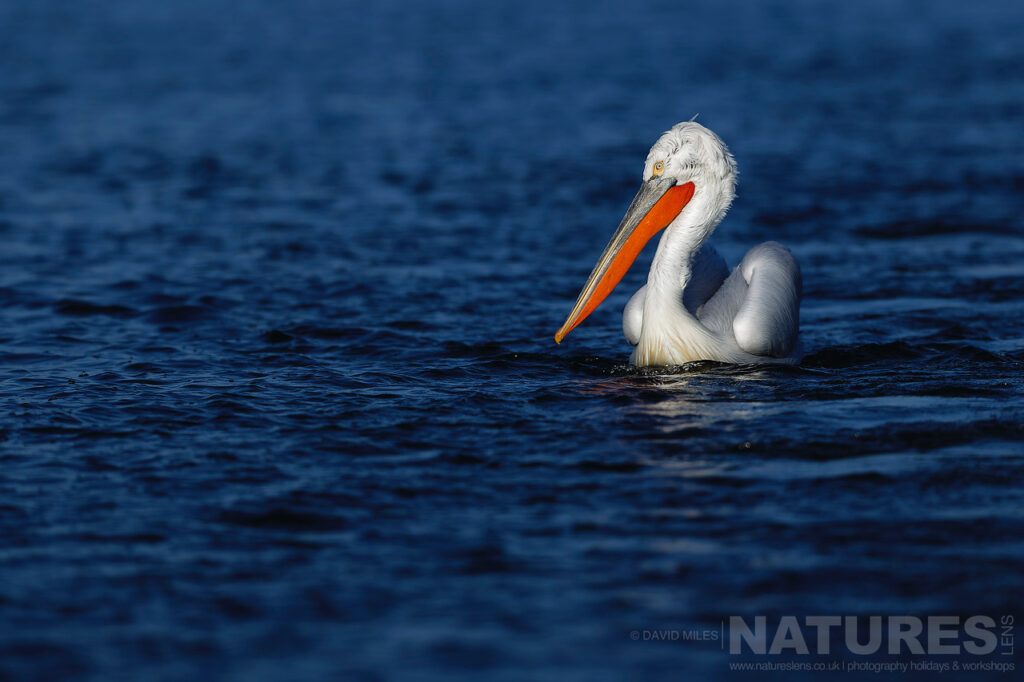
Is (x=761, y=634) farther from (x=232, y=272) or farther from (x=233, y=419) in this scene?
(x=232, y=272)

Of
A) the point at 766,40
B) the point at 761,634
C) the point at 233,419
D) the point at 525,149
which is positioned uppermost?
the point at 766,40

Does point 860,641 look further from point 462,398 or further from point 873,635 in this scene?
point 462,398

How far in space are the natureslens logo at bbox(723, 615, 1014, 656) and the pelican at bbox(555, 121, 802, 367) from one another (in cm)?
282

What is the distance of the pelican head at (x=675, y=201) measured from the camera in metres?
7.12

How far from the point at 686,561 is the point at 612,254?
289cm

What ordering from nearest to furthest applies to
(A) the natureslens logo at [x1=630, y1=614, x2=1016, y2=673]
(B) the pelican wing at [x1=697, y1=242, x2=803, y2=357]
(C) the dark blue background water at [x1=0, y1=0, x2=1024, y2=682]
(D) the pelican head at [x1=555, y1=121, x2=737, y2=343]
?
(A) the natureslens logo at [x1=630, y1=614, x2=1016, y2=673], (C) the dark blue background water at [x1=0, y1=0, x2=1024, y2=682], (B) the pelican wing at [x1=697, y1=242, x2=803, y2=357], (D) the pelican head at [x1=555, y1=121, x2=737, y2=343]

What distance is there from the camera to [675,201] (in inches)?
285

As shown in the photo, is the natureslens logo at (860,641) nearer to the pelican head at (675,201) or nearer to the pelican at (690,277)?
the pelican at (690,277)

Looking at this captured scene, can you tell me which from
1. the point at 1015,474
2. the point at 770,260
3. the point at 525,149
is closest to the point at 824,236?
the point at 770,260

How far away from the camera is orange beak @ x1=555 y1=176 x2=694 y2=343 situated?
7195 millimetres

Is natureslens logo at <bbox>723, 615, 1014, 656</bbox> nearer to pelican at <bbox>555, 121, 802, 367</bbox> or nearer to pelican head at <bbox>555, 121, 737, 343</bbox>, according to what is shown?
pelican at <bbox>555, 121, 802, 367</bbox>

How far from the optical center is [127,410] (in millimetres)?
6387

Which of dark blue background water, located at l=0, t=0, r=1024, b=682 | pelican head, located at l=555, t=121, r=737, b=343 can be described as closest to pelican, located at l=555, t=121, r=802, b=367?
pelican head, located at l=555, t=121, r=737, b=343

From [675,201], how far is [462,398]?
1728 mm
